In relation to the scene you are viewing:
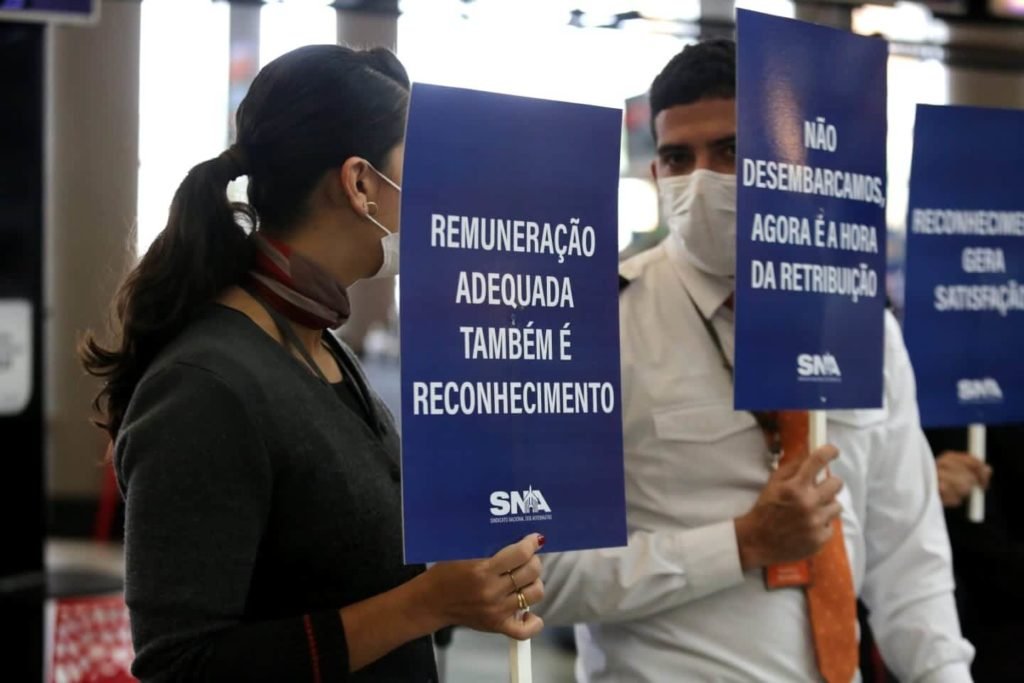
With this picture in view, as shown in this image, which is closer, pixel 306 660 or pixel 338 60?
pixel 306 660

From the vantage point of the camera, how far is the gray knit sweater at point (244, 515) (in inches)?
53.7

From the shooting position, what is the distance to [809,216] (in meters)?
2.01

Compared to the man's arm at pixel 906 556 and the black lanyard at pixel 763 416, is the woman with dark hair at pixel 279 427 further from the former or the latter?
the man's arm at pixel 906 556

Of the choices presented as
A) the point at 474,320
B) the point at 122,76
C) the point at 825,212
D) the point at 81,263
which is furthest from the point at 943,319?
the point at 81,263

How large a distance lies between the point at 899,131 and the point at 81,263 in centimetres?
463

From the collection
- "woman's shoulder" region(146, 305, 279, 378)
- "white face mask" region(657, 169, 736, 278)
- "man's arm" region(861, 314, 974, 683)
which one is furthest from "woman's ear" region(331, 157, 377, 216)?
"man's arm" region(861, 314, 974, 683)

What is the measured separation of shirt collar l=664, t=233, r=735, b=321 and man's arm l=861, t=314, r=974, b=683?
352 mm

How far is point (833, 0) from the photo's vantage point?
2992 mm

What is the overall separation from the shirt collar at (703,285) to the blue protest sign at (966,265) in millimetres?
458

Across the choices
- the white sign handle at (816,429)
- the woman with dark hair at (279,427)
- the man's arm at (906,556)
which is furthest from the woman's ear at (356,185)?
the man's arm at (906,556)

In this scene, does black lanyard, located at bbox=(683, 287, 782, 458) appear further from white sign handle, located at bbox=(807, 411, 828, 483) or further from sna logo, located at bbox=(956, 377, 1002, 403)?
sna logo, located at bbox=(956, 377, 1002, 403)

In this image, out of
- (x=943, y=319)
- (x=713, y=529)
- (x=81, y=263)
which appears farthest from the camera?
(x=81, y=263)

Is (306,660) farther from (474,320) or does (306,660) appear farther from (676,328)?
(676,328)

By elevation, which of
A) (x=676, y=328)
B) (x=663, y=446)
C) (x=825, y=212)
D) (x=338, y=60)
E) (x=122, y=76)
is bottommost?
(x=663, y=446)
